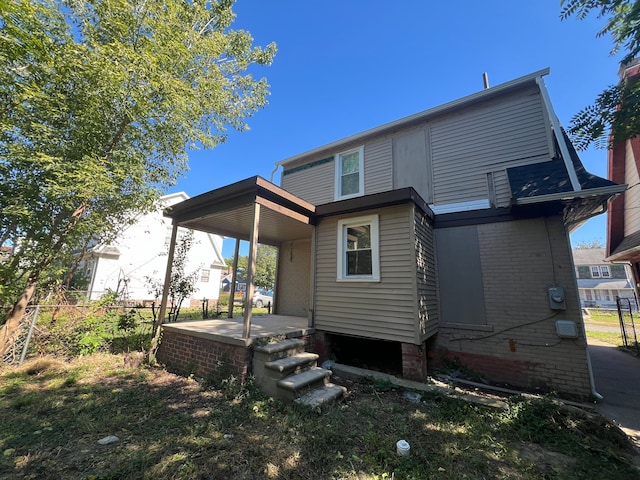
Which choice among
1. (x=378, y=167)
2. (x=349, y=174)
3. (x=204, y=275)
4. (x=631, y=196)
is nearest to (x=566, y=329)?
(x=378, y=167)

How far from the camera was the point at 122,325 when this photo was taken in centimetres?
612

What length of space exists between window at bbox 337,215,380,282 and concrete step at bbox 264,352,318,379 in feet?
6.09

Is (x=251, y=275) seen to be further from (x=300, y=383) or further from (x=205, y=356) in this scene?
(x=300, y=383)

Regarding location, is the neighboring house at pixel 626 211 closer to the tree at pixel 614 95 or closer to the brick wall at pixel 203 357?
the tree at pixel 614 95

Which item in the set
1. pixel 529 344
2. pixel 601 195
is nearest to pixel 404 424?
pixel 529 344

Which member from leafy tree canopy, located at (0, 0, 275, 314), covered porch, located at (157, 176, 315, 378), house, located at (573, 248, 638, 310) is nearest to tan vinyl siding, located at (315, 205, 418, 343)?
covered porch, located at (157, 176, 315, 378)

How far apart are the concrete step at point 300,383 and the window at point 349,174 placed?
16.4 feet

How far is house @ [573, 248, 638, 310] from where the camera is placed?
2828 cm

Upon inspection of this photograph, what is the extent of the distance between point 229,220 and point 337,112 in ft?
21.7

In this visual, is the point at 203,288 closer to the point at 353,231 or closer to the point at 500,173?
the point at 353,231

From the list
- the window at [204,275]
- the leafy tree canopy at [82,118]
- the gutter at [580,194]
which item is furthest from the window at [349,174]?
the window at [204,275]

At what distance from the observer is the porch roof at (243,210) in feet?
15.5

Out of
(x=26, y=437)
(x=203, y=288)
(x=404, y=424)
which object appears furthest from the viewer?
(x=203, y=288)

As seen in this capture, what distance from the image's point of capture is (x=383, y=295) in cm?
500
